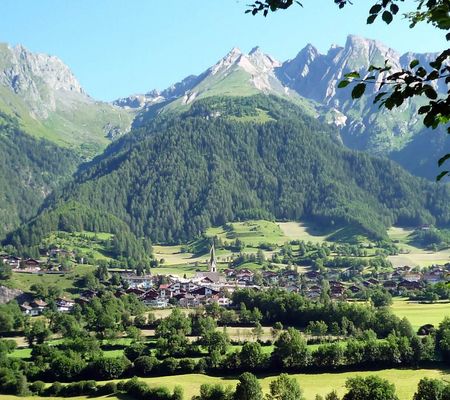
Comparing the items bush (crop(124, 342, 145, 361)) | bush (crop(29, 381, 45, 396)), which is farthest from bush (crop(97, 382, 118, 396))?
bush (crop(124, 342, 145, 361))

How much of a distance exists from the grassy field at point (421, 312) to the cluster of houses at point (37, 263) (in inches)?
3365

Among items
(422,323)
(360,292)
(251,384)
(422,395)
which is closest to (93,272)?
(360,292)

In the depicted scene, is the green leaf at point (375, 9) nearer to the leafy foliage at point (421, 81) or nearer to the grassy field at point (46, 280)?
the leafy foliage at point (421, 81)

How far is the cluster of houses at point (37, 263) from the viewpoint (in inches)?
6211

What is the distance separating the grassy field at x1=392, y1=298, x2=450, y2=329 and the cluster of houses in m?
85.5

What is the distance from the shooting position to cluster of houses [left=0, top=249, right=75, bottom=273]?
518 ft

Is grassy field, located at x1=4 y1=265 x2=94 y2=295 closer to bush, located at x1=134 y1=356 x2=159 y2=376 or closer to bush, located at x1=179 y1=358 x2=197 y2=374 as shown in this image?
bush, located at x1=134 y1=356 x2=159 y2=376

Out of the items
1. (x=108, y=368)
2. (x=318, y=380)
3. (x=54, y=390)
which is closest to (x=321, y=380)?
(x=318, y=380)

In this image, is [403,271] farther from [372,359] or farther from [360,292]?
[372,359]

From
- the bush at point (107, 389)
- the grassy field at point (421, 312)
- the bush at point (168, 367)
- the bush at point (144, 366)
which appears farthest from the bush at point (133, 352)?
the grassy field at point (421, 312)

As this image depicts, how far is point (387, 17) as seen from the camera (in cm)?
638

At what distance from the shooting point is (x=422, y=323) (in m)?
89.8

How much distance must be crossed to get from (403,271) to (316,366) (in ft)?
359

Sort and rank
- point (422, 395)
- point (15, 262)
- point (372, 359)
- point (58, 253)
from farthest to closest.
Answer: point (58, 253) → point (15, 262) → point (372, 359) → point (422, 395)
